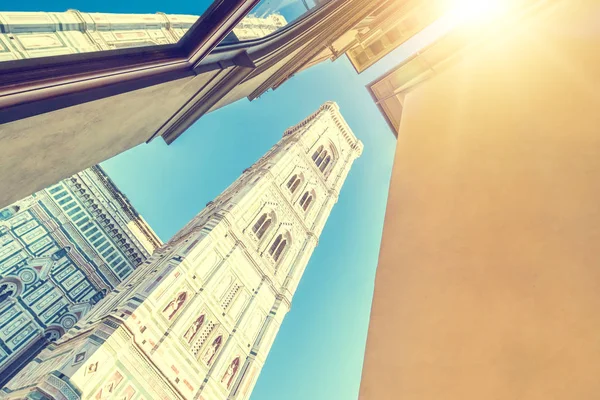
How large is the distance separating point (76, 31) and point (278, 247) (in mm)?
16286

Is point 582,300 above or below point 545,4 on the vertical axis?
below

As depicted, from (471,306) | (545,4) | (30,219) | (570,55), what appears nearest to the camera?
(471,306)

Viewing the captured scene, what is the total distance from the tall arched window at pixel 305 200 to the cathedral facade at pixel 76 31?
14.2 m

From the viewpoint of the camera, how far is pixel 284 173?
1064 inches

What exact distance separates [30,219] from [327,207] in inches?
799

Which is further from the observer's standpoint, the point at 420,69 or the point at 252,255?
the point at 252,255

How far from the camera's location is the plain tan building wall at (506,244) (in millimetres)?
1838

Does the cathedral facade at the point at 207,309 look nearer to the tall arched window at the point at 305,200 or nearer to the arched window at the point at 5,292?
the tall arched window at the point at 305,200

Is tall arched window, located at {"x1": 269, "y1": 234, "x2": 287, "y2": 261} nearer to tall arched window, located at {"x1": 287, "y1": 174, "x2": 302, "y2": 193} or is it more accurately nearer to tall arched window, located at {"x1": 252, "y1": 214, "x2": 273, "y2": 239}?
tall arched window, located at {"x1": 252, "y1": 214, "x2": 273, "y2": 239}

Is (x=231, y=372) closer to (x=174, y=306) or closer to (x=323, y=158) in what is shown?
(x=174, y=306)

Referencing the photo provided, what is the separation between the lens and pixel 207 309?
18.3 meters

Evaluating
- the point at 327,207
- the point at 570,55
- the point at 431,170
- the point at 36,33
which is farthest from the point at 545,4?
the point at 327,207

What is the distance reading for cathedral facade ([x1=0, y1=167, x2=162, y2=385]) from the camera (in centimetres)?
1700

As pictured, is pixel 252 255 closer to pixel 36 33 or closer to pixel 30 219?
pixel 30 219
